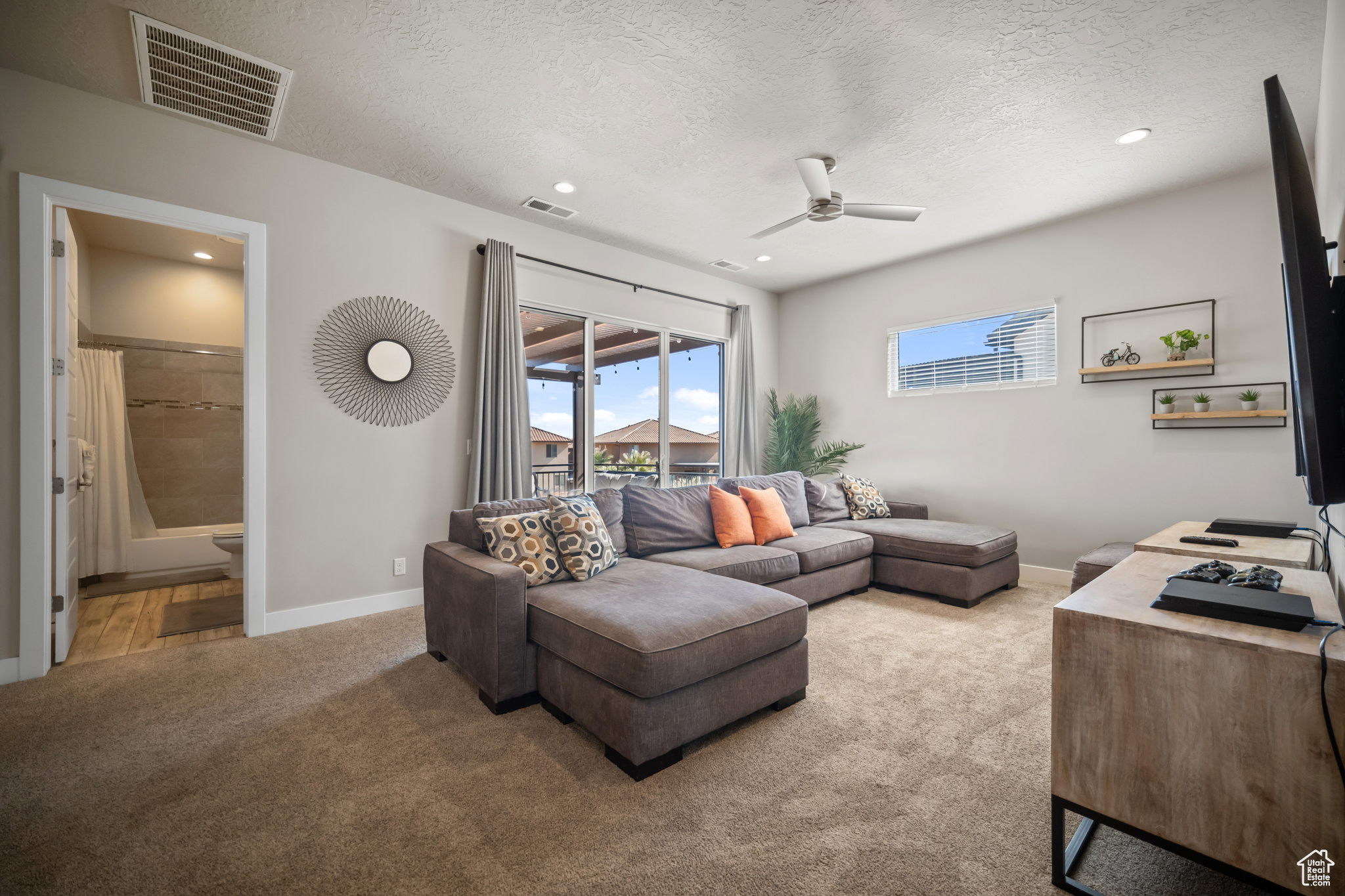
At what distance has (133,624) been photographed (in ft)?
11.1

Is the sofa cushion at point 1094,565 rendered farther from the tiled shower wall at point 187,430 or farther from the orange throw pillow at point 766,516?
the tiled shower wall at point 187,430

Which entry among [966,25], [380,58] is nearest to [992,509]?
[966,25]

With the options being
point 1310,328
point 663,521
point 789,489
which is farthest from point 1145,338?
point 663,521

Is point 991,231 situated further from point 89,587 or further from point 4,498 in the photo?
point 89,587

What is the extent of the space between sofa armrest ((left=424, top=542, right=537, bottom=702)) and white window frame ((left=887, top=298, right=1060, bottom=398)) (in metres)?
4.19

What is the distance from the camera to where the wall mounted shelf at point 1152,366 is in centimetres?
361

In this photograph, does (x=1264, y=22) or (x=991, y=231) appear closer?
(x=1264, y=22)

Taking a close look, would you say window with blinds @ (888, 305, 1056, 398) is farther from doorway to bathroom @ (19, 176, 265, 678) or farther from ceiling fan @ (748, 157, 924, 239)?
doorway to bathroom @ (19, 176, 265, 678)

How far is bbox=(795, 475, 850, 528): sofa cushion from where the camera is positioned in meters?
4.64

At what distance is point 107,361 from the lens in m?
4.52

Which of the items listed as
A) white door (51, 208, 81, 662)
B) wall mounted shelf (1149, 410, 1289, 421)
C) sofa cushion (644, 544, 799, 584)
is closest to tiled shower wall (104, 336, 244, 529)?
white door (51, 208, 81, 662)

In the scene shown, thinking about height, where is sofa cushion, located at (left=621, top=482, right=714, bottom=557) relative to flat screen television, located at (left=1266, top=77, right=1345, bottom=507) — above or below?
below

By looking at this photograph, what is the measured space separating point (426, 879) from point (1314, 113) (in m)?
5.08

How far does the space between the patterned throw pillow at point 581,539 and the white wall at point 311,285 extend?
58.7 inches
